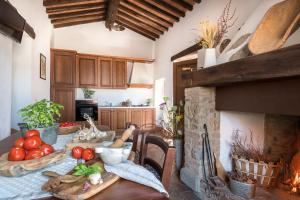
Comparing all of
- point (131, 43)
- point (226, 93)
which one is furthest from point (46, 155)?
point (131, 43)

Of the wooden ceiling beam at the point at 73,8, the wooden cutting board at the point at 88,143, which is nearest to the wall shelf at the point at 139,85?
the wooden ceiling beam at the point at 73,8

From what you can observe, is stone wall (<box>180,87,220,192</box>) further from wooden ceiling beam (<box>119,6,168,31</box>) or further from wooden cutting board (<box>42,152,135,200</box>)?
wooden ceiling beam (<box>119,6,168,31</box>)

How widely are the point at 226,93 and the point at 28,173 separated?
6.10 ft

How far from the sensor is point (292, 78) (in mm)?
1391

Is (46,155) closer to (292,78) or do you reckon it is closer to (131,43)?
(292,78)

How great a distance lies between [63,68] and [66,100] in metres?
0.81

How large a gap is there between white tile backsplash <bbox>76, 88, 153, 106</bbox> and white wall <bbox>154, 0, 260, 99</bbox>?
26.9 inches

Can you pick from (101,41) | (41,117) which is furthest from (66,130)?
(101,41)

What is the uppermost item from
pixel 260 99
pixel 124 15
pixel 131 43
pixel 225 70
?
pixel 124 15

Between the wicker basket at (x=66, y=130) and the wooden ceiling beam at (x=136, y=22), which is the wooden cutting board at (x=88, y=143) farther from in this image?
the wooden ceiling beam at (x=136, y=22)

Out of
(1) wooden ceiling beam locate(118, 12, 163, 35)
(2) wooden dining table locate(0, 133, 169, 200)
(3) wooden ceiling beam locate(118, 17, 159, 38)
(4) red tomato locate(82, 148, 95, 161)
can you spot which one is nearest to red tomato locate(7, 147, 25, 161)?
(4) red tomato locate(82, 148, 95, 161)

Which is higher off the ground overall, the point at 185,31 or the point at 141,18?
the point at 141,18

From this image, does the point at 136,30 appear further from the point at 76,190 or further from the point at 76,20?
the point at 76,190

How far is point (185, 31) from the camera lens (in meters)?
4.86
